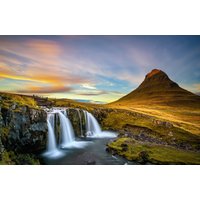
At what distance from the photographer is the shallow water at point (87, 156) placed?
5012mm

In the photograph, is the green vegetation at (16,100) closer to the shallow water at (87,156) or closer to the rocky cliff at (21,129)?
the rocky cliff at (21,129)

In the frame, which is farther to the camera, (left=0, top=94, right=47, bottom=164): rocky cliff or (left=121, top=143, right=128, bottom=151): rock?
(left=121, top=143, right=128, bottom=151): rock

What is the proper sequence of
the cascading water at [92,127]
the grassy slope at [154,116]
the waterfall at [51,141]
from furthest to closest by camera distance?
the cascading water at [92,127]
the waterfall at [51,141]
the grassy slope at [154,116]

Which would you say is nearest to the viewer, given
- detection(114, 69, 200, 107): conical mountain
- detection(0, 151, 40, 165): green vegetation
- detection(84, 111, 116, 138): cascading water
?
detection(0, 151, 40, 165): green vegetation

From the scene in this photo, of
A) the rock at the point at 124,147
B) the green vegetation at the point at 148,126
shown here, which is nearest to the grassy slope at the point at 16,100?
the green vegetation at the point at 148,126

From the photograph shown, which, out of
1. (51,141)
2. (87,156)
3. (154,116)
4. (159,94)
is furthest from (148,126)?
Answer: (51,141)

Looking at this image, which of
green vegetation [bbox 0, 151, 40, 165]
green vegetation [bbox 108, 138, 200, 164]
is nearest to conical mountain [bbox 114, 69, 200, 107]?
green vegetation [bbox 108, 138, 200, 164]

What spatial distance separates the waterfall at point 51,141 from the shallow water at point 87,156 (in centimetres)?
15

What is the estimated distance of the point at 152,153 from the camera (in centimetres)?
517

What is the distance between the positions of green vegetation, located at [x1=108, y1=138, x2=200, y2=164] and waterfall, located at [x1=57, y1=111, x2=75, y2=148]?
0.97 m

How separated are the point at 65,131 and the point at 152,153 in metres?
2.06

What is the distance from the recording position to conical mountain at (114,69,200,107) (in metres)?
5.33

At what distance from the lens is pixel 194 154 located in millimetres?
5164

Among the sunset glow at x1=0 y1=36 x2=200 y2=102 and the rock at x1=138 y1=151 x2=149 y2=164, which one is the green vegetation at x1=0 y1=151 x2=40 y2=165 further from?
the rock at x1=138 y1=151 x2=149 y2=164
